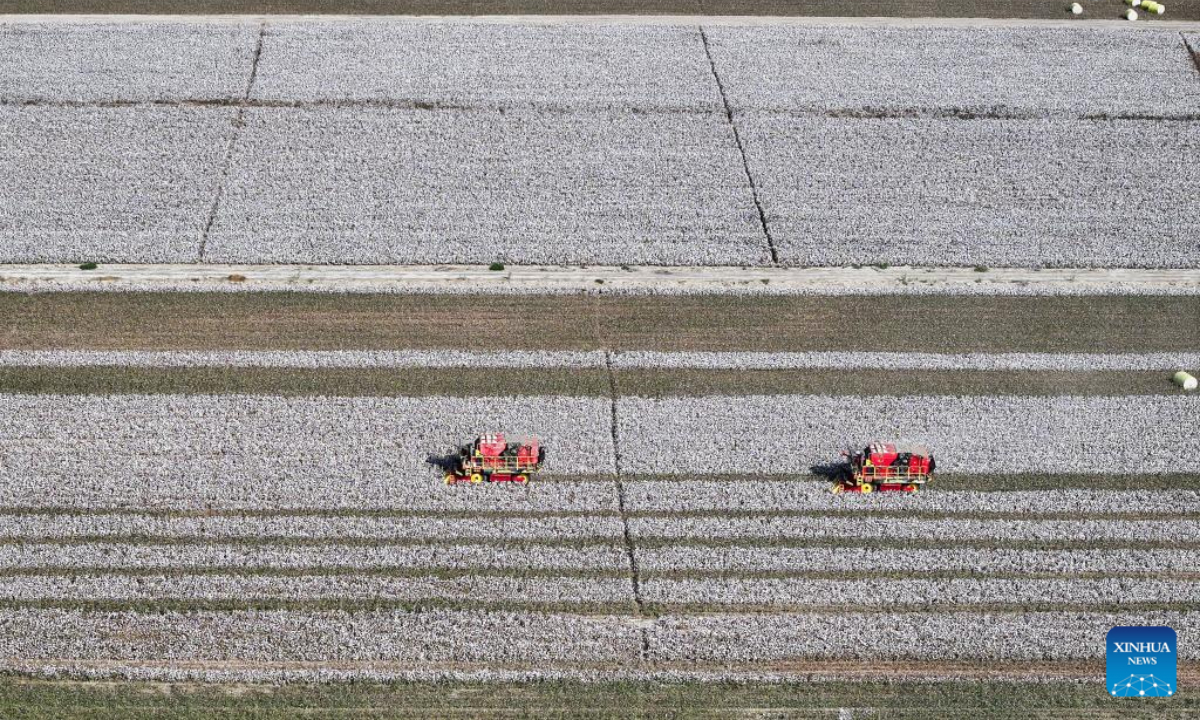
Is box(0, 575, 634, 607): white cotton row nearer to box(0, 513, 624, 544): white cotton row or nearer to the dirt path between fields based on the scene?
A: box(0, 513, 624, 544): white cotton row

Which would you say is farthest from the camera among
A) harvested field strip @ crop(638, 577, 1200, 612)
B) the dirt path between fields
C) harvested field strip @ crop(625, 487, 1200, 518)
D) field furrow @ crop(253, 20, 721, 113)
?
field furrow @ crop(253, 20, 721, 113)

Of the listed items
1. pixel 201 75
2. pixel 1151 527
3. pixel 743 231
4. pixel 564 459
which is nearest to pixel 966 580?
pixel 1151 527

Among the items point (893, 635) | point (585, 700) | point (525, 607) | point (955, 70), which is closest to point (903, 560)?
point (893, 635)

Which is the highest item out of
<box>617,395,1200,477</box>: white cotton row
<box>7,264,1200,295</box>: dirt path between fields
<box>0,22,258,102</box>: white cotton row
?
<box>0,22,258,102</box>: white cotton row

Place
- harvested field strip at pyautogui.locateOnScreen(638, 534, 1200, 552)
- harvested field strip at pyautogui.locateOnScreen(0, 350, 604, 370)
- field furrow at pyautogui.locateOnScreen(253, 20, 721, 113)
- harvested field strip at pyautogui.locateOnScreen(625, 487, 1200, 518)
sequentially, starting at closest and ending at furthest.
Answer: harvested field strip at pyautogui.locateOnScreen(638, 534, 1200, 552), harvested field strip at pyautogui.locateOnScreen(625, 487, 1200, 518), harvested field strip at pyautogui.locateOnScreen(0, 350, 604, 370), field furrow at pyautogui.locateOnScreen(253, 20, 721, 113)

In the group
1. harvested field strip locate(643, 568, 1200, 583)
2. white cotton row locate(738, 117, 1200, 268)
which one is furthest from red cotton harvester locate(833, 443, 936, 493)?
white cotton row locate(738, 117, 1200, 268)

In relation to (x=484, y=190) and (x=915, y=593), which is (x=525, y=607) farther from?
(x=484, y=190)
